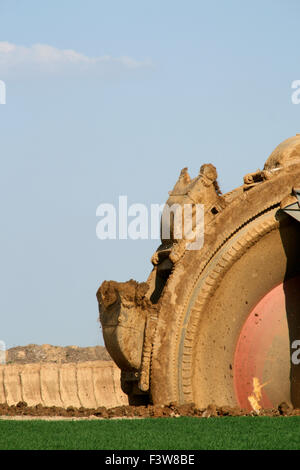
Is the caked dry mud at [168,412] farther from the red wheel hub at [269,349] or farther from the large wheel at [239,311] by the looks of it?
the red wheel hub at [269,349]

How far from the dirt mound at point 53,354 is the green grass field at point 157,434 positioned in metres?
13.2

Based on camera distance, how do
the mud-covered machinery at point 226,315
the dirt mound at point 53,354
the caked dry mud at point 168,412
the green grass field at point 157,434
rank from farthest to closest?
the dirt mound at point 53,354 < the mud-covered machinery at point 226,315 < the caked dry mud at point 168,412 < the green grass field at point 157,434

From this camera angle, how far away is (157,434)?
10.5 metres

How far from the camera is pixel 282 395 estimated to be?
1339cm

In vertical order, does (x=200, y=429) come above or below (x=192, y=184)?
below

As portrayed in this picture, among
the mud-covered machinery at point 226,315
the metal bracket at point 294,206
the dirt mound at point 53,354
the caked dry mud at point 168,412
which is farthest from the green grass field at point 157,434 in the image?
the dirt mound at point 53,354

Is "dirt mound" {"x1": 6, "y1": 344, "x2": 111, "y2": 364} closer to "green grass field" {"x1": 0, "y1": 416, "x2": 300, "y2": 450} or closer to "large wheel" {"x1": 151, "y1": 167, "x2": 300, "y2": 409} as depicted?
"large wheel" {"x1": 151, "y1": 167, "x2": 300, "y2": 409}

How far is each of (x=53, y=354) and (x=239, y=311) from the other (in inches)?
492

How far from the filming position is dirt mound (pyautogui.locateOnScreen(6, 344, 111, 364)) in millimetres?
25170

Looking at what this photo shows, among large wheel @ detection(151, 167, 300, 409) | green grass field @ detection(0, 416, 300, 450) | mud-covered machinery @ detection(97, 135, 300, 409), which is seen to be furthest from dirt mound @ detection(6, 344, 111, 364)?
green grass field @ detection(0, 416, 300, 450)

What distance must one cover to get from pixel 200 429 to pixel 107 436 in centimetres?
114

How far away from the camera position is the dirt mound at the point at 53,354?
2517 cm
